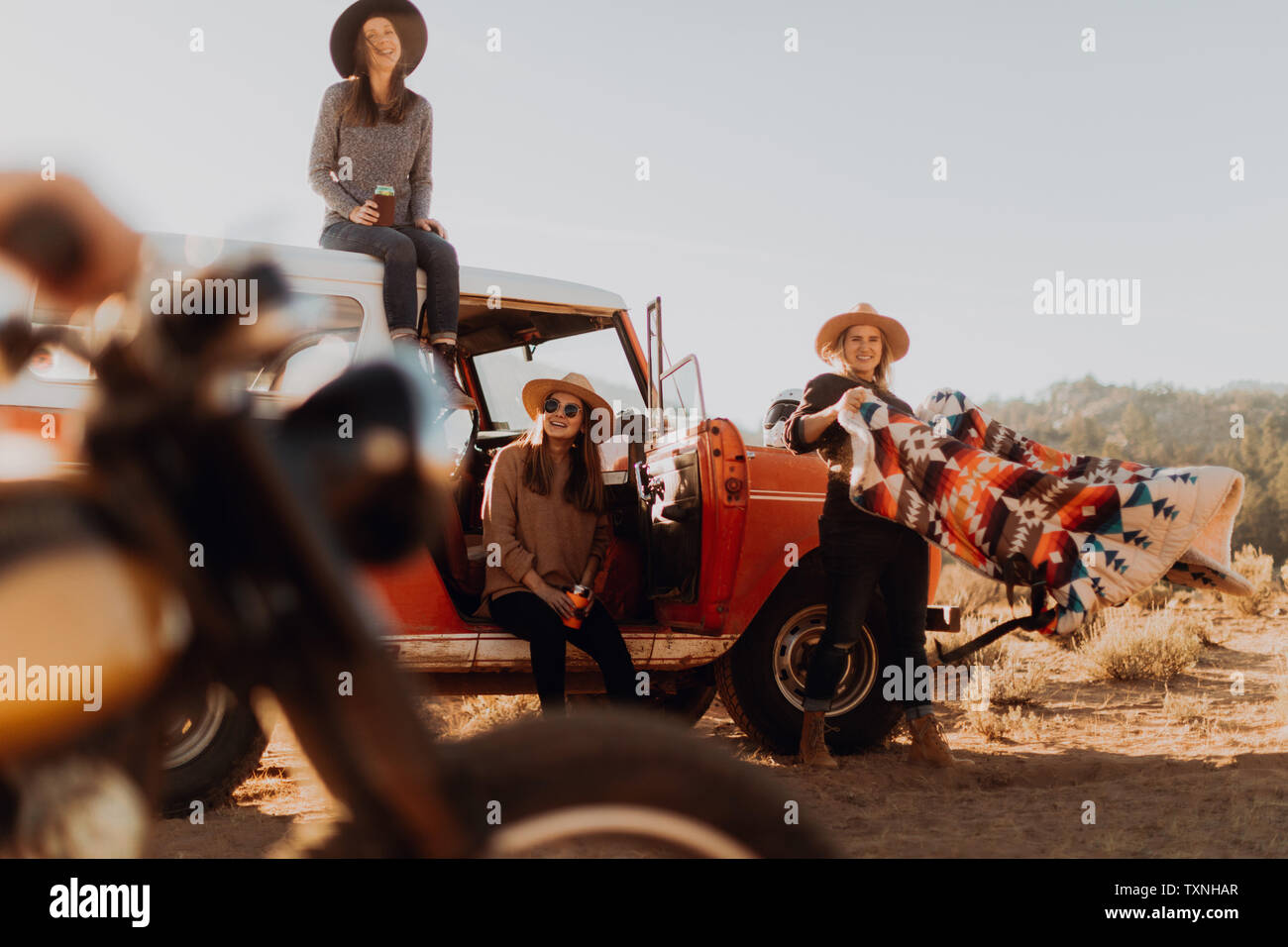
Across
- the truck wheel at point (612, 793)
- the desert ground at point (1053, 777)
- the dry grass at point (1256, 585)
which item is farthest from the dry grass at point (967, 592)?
the truck wheel at point (612, 793)

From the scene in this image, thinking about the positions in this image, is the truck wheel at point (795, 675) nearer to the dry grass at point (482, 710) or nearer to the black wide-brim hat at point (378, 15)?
the dry grass at point (482, 710)

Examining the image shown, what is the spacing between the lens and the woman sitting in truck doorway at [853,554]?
4863mm

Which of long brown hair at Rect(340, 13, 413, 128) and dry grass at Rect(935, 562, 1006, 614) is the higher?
long brown hair at Rect(340, 13, 413, 128)

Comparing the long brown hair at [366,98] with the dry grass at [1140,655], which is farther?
the dry grass at [1140,655]

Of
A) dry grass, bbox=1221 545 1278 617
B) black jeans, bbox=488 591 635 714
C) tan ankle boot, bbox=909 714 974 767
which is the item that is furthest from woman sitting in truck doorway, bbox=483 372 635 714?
dry grass, bbox=1221 545 1278 617

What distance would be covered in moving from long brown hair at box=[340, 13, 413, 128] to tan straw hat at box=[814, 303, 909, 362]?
8.11ft

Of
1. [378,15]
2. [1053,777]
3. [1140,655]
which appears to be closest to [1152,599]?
[1140,655]

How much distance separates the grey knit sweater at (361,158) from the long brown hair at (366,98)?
0.09 ft

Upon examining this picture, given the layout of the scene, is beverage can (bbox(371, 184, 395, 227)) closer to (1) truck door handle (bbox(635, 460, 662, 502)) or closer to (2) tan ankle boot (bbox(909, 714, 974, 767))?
(1) truck door handle (bbox(635, 460, 662, 502))

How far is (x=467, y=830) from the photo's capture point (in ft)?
3.44

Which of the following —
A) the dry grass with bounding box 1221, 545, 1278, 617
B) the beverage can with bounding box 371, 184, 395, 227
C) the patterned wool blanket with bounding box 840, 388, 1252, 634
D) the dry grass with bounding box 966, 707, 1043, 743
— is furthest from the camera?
the dry grass with bounding box 1221, 545, 1278, 617

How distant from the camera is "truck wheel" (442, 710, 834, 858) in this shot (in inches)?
42.4
